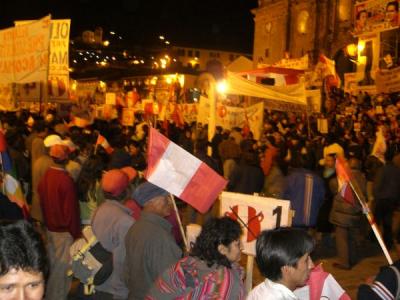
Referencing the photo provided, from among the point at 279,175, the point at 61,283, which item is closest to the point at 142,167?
the point at 279,175

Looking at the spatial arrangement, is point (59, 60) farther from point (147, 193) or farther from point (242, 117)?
point (147, 193)

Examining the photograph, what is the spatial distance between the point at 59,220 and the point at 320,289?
3.45 metres

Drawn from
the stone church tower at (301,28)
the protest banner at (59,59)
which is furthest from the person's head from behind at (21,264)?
the stone church tower at (301,28)

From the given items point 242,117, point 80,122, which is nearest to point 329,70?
point 242,117

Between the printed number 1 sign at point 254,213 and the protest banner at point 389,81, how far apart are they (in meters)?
13.5

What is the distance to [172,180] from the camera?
15.5 feet

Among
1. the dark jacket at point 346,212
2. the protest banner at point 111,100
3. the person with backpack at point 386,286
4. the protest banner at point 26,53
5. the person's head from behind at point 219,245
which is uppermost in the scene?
the protest banner at point 26,53

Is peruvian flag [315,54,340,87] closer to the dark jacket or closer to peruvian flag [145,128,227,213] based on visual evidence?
the dark jacket

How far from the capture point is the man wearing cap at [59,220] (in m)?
6.09

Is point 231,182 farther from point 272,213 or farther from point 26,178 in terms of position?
point 272,213

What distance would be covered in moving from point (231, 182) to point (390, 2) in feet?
54.9

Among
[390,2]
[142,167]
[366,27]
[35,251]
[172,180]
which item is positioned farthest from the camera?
[366,27]

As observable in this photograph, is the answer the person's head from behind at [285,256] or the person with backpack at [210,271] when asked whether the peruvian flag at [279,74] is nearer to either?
the person with backpack at [210,271]

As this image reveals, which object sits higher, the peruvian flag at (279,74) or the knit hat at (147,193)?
the peruvian flag at (279,74)
